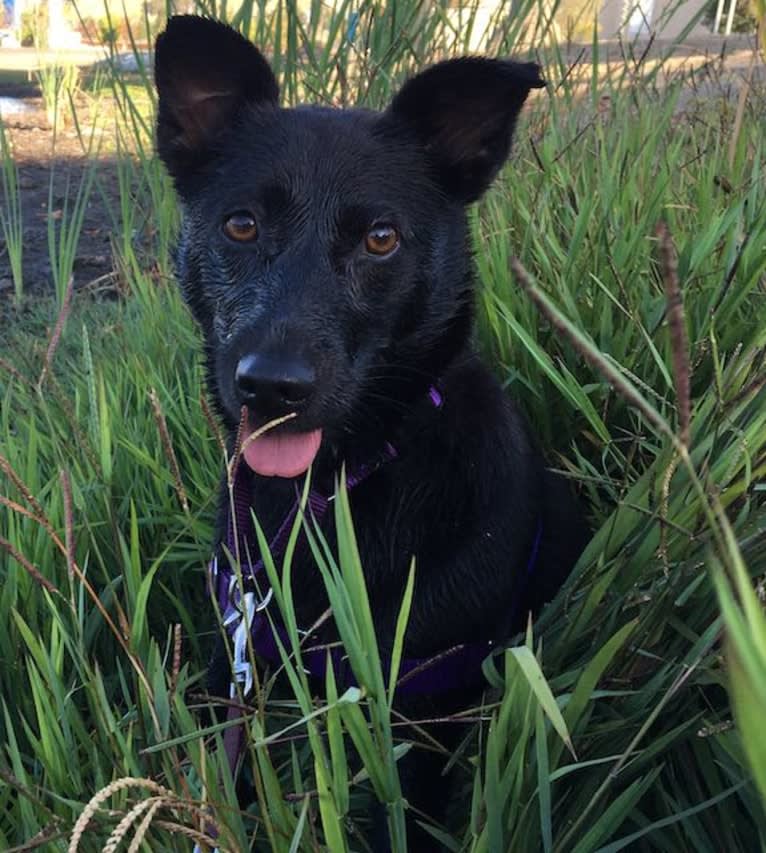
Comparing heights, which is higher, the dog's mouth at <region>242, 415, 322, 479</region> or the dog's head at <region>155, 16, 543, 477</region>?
the dog's head at <region>155, 16, 543, 477</region>

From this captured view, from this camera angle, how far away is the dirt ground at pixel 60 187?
4289mm

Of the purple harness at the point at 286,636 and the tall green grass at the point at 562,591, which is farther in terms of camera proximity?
the purple harness at the point at 286,636

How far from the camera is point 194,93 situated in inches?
70.3

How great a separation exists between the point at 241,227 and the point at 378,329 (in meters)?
0.34

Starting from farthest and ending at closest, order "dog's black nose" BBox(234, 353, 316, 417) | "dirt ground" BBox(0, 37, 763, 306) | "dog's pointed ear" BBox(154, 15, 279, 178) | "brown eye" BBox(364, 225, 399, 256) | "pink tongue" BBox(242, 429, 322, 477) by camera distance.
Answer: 1. "dirt ground" BBox(0, 37, 763, 306)
2. "dog's pointed ear" BBox(154, 15, 279, 178)
3. "brown eye" BBox(364, 225, 399, 256)
4. "pink tongue" BBox(242, 429, 322, 477)
5. "dog's black nose" BBox(234, 353, 316, 417)

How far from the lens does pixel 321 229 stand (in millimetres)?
1565

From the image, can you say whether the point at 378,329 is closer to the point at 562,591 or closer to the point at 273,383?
the point at 273,383

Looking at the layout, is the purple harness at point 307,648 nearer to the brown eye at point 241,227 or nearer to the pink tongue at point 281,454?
the pink tongue at point 281,454

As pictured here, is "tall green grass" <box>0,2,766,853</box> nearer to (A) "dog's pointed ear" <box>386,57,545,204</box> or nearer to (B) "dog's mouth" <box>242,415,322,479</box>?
(B) "dog's mouth" <box>242,415,322,479</box>

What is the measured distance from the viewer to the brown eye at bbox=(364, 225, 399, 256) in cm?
160

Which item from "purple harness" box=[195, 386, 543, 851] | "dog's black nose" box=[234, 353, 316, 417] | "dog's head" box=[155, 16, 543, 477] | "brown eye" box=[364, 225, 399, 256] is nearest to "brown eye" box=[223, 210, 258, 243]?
"dog's head" box=[155, 16, 543, 477]

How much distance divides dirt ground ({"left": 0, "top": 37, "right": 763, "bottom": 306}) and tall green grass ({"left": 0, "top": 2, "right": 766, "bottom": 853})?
2.35 feet

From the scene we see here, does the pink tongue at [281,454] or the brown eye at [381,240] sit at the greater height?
the brown eye at [381,240]

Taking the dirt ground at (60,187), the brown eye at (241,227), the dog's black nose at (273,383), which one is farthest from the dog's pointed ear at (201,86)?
the dirt ground at (60,187)
